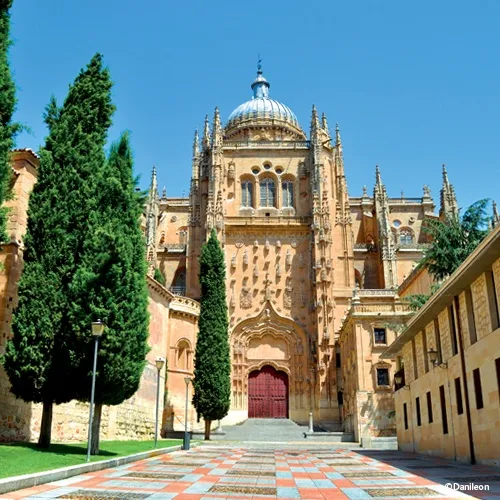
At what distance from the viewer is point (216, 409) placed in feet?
97.1

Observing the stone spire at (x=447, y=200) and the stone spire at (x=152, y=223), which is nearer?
the stone spire at (x=152, y=223)

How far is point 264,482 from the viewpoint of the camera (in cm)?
1010

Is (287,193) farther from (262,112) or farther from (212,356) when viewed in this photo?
(212,356)

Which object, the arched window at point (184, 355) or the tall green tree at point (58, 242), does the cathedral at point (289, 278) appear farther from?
the tall green tree at point (58, 242)

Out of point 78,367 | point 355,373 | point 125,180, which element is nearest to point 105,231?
point 125,180

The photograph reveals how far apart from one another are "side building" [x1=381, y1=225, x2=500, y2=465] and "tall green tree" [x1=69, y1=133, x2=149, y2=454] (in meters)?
8.65

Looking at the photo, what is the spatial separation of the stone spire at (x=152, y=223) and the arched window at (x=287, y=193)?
11.1 m

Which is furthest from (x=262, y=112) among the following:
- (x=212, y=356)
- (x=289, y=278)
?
(x=212, y=356)

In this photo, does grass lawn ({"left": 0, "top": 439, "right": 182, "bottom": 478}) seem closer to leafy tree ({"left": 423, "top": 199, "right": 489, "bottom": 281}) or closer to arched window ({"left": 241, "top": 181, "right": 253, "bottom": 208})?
leafy tree ({"left": 423, "top": 199, "right": 489, "bottom": 281})

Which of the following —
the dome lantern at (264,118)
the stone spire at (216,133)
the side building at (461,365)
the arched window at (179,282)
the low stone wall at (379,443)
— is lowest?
the low stone wall at (379,443)

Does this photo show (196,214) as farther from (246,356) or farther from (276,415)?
(276,415)

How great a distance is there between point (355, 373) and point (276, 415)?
35.8 feet

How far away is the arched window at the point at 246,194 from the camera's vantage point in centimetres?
4584

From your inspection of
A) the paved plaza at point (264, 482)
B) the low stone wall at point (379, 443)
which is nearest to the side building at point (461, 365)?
the paved plaza at point (264, 482)
